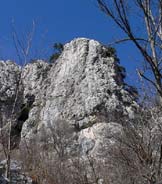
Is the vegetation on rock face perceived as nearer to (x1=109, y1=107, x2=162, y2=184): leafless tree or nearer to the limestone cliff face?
the limestone cliff face

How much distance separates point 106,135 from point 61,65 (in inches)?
557

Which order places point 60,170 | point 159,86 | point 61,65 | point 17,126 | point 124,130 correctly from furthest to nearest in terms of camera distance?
point 61,65 → point 17,126 → point 60,170 → point 124,130 → point 159,86

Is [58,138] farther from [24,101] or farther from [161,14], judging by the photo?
[161,14]

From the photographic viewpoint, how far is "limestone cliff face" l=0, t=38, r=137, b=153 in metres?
24.7

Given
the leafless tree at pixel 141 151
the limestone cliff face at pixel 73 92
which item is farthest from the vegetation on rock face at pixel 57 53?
the leafless tree at pixel 141 151

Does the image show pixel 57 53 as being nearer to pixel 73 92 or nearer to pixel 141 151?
pixel 73 92

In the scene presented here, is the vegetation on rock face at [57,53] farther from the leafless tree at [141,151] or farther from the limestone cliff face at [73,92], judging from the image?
the leafless tree at [141,151]

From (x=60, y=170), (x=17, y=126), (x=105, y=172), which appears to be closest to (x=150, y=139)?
(x=105, y=172)

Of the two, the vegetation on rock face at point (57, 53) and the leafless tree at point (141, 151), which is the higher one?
the vegetation on rock face at point (57, 53)

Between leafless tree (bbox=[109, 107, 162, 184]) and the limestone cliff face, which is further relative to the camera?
the limestone cliff face

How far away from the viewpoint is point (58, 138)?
20906 millimetres

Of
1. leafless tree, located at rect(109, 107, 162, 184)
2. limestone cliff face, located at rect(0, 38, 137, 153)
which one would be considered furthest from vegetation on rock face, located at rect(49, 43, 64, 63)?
leafless tree, located at rect(109, 107, 162, 184)

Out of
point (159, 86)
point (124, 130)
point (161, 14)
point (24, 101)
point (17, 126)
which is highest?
point (24, 101)

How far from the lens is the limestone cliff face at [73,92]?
24734 millimetres
